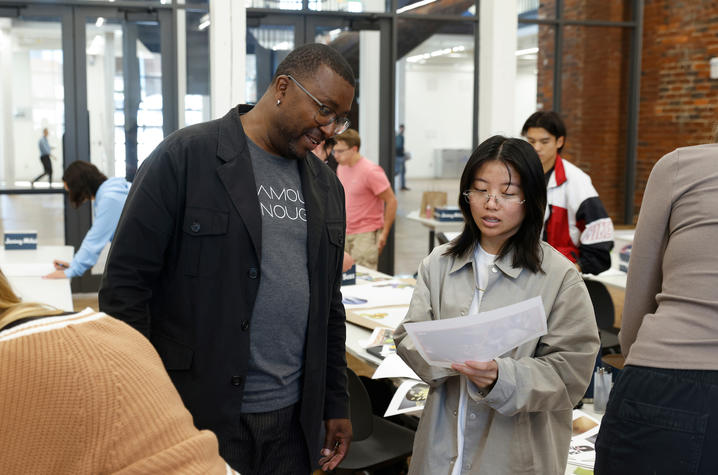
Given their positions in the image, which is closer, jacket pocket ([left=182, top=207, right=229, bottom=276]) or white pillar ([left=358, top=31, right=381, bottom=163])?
jacket pocket ([left=182, top=207, right=229, bottom=276])

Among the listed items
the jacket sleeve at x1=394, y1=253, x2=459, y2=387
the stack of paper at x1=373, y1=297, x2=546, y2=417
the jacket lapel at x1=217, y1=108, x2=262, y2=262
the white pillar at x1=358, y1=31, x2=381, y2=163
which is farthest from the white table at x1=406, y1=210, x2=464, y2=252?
the jacket lapel at x1=217, y1=108, x2=262, y2=262

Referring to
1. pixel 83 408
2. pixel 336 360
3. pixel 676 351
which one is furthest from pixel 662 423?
pixel 83 408

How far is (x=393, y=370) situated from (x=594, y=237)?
3.67 ft

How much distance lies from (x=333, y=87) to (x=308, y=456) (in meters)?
0.88

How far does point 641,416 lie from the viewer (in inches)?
62.2

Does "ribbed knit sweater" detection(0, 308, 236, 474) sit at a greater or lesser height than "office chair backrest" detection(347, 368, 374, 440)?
greater

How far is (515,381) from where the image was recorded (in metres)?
1.80

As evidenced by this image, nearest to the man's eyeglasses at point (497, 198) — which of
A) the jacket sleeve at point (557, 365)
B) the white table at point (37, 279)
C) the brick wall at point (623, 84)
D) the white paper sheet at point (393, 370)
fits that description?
the jacket sleeve at point (557, 365)

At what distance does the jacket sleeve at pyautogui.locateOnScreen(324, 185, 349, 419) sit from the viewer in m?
2.00

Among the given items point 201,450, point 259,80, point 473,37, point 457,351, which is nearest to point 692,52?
point 473,37

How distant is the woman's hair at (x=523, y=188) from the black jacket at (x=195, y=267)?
0.61 meters

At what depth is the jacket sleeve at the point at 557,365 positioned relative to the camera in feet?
5.89

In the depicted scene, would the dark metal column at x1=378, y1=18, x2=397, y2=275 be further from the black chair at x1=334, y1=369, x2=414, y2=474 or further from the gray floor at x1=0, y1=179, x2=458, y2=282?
the black chair at x1=334, y1=369, x2=414, y2=474

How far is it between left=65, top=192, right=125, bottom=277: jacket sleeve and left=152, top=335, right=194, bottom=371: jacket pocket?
111 inches
